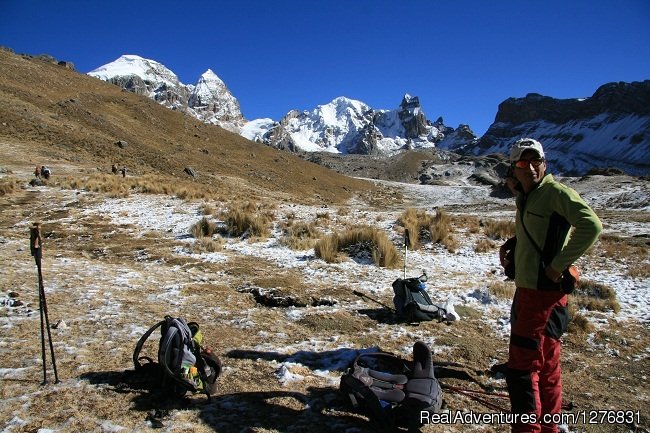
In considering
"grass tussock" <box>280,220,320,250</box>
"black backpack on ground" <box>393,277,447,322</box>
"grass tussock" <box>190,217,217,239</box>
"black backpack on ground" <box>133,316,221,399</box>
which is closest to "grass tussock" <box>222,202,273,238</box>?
"grass tussock" <box>190,217,217,239</box>

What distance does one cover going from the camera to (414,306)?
20.0 ft

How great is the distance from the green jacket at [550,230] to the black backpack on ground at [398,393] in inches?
52.1

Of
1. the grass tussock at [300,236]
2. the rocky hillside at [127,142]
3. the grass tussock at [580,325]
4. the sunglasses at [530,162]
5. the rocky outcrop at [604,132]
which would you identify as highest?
the rocky outcrop at [604,132]

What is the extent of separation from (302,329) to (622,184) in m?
42.3

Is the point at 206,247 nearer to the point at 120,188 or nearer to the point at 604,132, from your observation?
the point at 120,188

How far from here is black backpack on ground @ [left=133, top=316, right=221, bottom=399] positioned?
3.81 m

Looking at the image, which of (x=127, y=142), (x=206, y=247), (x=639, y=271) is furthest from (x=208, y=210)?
(x=127, y=142)

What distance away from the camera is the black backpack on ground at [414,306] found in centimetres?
611

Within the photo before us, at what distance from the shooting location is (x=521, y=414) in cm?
318

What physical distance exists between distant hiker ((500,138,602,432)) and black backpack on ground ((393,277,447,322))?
275 centimetres

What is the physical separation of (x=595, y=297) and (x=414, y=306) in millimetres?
4098

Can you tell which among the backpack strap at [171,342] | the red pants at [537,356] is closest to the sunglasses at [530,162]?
the red pants at [537,356]

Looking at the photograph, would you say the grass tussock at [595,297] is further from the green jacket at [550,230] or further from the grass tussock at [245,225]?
the grass tussock at [245,225]

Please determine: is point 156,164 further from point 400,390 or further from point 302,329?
point 400,390
